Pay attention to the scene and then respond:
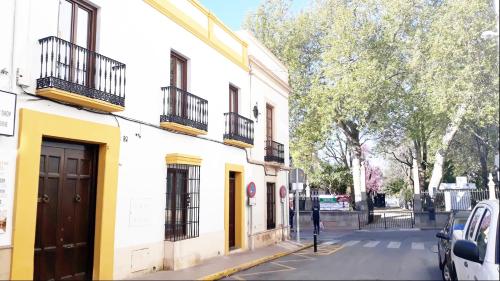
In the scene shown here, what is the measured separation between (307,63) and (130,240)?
22.6 m

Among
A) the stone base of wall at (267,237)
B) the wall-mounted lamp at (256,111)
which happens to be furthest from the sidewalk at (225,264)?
the wall-mounted lamp at (256,111)

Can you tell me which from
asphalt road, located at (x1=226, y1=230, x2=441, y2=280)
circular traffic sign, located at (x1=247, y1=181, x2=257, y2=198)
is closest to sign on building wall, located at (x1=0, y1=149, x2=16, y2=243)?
asphalt road, located at (x1=226, y1=230, x2=441, y2=280)

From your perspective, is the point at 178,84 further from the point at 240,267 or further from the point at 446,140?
the point at 446,140

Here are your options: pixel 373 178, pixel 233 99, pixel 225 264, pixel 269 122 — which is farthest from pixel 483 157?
pixel 225 264

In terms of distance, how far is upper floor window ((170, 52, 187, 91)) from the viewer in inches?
476

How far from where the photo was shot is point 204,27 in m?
13.4

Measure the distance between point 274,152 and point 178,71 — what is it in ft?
22.3

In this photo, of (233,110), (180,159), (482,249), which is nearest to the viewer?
(482,249)

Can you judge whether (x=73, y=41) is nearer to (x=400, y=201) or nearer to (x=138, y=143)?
(x=138, y=143)

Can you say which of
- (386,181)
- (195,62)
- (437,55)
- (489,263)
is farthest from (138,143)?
(386,181)

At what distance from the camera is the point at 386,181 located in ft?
226

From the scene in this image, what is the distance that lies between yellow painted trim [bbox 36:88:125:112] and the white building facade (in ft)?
0.07

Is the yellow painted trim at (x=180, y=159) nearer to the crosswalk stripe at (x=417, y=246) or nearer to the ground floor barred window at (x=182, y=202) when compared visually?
the ground floor barred window at (x=182, y=202)

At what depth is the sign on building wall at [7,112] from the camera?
689 cm
